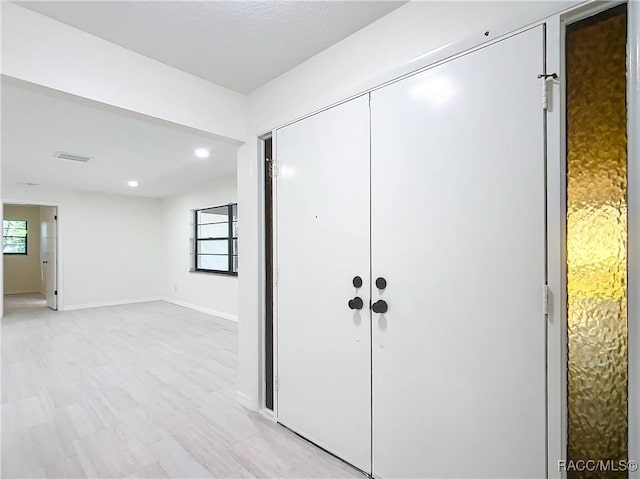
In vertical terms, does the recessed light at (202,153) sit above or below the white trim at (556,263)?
above

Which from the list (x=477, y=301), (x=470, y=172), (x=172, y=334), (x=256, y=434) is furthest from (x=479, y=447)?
(x=172, y=334)

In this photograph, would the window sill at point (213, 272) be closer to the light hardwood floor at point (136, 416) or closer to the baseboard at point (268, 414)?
the light hardwood floor at point (136, 416)

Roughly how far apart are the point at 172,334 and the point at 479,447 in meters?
4.36

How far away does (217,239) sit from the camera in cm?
603

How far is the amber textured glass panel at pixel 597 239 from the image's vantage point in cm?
109

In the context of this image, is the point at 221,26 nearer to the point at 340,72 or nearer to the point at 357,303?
the point at 340,72

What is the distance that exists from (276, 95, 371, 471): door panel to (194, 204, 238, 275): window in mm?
3549

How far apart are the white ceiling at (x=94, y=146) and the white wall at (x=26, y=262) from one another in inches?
160

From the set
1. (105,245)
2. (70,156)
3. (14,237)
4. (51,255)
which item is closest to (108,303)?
(105,245)

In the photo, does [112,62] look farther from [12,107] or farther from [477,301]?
[477,301]

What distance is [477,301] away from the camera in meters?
1.30

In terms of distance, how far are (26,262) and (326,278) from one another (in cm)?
1083

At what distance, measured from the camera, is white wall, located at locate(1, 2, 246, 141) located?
4.98 feet

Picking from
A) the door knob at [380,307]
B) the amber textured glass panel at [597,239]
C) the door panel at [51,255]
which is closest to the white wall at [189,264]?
the door panel at [51,255]
